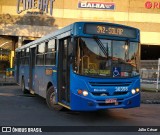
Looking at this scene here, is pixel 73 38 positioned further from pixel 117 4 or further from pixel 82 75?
pixel 117 4

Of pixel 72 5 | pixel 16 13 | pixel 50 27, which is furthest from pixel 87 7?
Answer: pixel 16 13

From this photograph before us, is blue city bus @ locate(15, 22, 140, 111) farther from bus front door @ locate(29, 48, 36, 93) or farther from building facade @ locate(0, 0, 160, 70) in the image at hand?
building facade @ locate(0, 0, 160, 70)

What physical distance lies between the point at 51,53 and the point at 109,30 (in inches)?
111

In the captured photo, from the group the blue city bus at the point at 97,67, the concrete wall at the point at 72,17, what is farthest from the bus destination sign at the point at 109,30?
the concrete wall at the point at 72,17

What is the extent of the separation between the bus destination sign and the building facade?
126 feet

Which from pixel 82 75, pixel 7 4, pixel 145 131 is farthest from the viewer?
pixel 7 4

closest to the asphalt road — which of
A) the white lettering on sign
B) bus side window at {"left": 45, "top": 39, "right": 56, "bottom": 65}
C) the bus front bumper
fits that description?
the bus front bumper

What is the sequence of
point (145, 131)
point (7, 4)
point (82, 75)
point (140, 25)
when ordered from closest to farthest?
point (145, 131)
point (82, 75)
point (7, 4)
point (140, 25)

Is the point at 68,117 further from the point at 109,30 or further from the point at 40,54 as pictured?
the point at 40,54

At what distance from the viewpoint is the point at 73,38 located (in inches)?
404

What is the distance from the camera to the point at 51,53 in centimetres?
1261

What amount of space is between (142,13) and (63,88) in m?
42.6

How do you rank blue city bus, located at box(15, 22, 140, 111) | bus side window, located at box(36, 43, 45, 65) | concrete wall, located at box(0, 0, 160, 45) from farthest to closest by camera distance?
concrete wall, located at box(0, 0, 160, 45), bus side window, located at box(36, 43, 45, 65), blue city bus, located at box(15, 22, 140, 111)

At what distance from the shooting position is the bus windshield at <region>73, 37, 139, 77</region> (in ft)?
33.3
